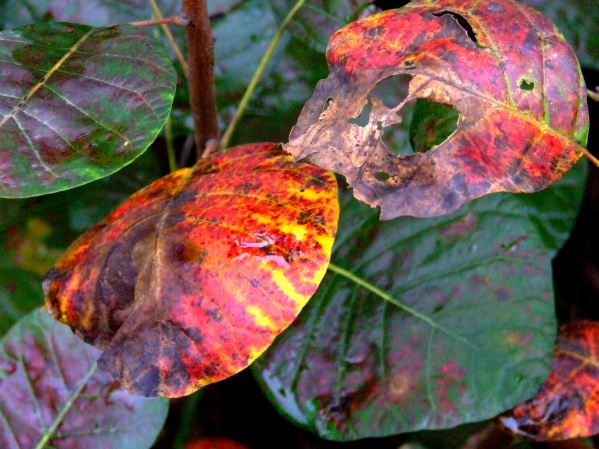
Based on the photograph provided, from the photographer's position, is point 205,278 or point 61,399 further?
point 61,399

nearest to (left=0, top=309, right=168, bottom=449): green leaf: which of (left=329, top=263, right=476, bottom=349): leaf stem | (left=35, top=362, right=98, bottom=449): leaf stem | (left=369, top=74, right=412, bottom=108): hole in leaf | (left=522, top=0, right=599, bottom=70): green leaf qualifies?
(left=35, top=362, right=98, bottom=449): leaf stem

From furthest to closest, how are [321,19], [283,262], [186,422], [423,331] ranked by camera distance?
1. [186,422]
2. [321,19]
3. [423,331]
4. [283,262]

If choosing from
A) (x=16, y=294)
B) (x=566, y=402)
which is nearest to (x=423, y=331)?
(x=566, y=402)

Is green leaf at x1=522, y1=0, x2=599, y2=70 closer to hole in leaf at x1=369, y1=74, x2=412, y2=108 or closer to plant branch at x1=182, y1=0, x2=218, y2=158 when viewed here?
hole in leaf at x1=369, y1=74, x2=412, y2=108

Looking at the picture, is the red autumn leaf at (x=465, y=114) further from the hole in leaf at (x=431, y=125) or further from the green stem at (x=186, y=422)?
the green stem at (x=186, y=422)

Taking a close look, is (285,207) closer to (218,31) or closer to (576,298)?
(218,31)

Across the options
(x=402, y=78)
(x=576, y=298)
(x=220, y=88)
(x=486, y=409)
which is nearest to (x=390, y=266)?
(x=486, y=409)

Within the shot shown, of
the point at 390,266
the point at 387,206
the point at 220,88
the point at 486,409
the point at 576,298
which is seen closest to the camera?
the point at 387,206

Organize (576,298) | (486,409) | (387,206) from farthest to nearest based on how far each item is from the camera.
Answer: (576,298) → (486,409) → (387,206)

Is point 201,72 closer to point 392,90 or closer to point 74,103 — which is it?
point 74,103
